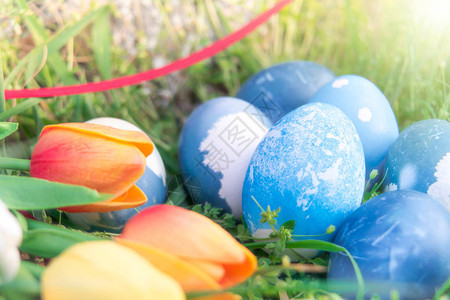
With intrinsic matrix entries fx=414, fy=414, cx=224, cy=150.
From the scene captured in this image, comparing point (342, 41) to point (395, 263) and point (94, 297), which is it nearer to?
point (395, 263)

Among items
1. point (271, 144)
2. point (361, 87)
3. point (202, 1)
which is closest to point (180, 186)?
point (271, 144)

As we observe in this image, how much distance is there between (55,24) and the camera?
114cm

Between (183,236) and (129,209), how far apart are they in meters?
0.30

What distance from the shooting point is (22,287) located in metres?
0.40

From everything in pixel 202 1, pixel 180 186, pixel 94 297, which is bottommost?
pixel 180 186

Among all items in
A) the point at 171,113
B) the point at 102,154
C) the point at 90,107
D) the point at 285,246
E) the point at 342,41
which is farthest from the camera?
the point at 342,41

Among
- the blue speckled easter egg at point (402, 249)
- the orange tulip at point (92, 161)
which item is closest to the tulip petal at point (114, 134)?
the orange tulip at point (92, 161)

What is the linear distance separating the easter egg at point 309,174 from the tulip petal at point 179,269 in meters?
0.23

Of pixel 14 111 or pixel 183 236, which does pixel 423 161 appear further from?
pixel 14 111

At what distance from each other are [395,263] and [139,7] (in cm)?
107

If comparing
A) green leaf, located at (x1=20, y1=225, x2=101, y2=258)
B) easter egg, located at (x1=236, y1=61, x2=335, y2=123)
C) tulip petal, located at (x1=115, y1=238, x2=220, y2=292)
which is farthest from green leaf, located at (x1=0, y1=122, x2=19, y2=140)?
easter egg, located at (x1=236, y1=61, x2=335, y2=123)

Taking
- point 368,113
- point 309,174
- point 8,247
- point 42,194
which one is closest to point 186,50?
point 368,113

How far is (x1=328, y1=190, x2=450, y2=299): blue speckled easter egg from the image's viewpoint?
0.54 meters

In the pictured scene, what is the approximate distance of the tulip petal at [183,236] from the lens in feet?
1.42
